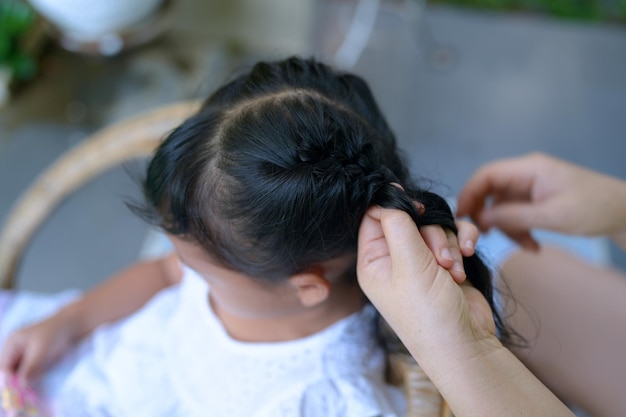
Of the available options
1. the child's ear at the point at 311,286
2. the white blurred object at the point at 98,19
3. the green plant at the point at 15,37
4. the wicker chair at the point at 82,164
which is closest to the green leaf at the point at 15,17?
the green plant at the point at 15,37

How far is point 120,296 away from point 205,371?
0.87 feet

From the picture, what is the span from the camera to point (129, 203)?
0.73 m

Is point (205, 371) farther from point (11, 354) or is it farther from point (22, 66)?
point (22, 66)

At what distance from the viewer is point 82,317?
0.93 m

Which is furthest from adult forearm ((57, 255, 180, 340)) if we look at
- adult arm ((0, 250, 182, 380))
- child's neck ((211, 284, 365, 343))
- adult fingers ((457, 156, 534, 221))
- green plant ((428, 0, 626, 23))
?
green plant ((428, 0, 626, 23))

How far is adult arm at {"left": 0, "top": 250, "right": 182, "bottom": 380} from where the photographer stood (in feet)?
2.91

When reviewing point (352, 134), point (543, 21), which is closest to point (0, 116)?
point (352, 134)

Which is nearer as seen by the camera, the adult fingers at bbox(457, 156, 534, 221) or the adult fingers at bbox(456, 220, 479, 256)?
the adult fingers at bbox(456, 220, 479, 256)

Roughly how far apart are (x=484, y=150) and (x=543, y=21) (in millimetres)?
996

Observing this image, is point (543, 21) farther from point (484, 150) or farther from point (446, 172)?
point (446, 172)

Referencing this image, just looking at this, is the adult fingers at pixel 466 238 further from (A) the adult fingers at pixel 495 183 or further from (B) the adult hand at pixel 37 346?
(B) the adult hand at pixel 37 346


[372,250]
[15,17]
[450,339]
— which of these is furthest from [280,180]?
[15,17]

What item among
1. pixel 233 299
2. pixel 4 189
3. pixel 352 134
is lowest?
pixel 4 189

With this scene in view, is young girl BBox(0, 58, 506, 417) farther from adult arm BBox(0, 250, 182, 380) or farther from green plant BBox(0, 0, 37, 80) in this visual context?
green plant BBox(0, 0, 37, 80)
